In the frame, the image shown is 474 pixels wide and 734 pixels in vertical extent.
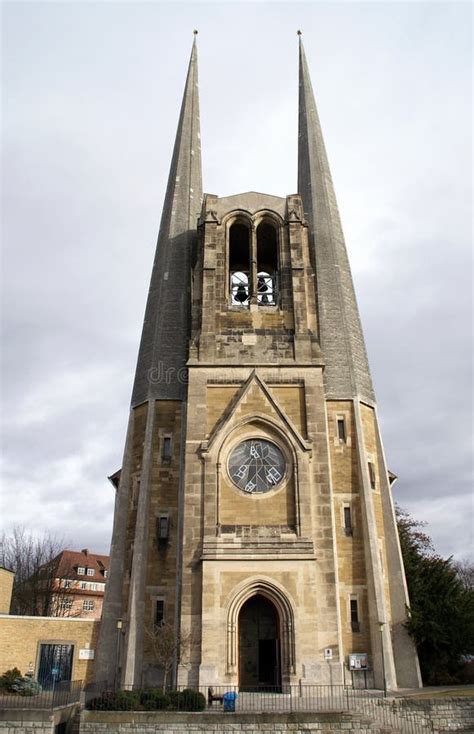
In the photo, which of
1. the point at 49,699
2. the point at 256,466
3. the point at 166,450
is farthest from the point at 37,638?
the point at 256,466

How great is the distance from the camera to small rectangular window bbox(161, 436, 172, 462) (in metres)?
30.8

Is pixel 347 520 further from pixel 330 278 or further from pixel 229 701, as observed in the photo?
pixel 330 278

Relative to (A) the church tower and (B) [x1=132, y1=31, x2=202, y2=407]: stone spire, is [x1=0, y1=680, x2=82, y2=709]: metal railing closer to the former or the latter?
(A) the church tower

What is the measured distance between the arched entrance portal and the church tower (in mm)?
56

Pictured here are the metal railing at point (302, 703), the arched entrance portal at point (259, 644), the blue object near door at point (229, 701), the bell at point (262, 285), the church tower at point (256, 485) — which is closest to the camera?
the metal railing at point (302, 703)

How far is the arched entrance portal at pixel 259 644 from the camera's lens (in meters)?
26.2

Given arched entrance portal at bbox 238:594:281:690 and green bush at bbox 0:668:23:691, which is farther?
green bush at bbox 0:668:23:691

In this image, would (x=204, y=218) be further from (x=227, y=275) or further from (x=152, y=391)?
(x=152, y=391)

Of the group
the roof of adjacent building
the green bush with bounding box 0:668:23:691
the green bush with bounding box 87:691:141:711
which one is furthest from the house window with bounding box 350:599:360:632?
the roof of adjacent building

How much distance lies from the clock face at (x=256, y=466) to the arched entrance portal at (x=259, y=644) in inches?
174

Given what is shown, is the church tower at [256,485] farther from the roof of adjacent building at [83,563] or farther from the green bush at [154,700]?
the roof of adjacent building at [83,563]

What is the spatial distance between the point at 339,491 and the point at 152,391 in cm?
1013

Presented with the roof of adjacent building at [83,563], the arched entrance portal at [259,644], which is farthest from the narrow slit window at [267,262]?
the roof of adjacent building at [83,563]

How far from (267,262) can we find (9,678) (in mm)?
24358
